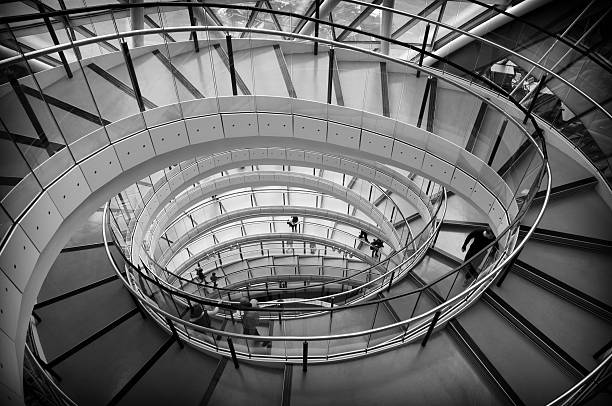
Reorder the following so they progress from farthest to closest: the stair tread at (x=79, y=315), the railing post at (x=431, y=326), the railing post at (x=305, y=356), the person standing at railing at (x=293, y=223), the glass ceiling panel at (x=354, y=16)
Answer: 1. the person standing at railing at (x=293, y=223)
2. the glass ceiling panel at (x=354, y=16)
3. the stair tread at (x=79, y=315)
4. the railing post at (x=305, y=356)
5. the railing post at (x=431, y=326)

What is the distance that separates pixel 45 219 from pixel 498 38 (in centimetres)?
1022

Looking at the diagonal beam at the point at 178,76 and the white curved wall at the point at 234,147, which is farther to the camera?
the diagonal beam at the point at 178,76

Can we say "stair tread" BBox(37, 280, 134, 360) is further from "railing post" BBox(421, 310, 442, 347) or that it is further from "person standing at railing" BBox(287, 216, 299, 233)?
"person standing at railing" BBox(287, 216, 299, 233)

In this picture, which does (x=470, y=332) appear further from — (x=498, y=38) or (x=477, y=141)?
(x=498, y=38)

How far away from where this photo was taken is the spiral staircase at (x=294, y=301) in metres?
4.39

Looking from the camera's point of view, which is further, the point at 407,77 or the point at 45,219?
the point at 407,77

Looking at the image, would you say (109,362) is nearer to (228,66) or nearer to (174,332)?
(174,332)

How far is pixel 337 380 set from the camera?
16.4 feet

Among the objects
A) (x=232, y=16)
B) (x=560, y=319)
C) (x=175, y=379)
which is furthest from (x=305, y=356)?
(x=232, y=16)

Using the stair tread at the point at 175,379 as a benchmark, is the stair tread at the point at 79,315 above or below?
above

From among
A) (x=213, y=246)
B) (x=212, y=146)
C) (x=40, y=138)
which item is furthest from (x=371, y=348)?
(x=213, y=246)

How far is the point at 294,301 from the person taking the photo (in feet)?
23.2

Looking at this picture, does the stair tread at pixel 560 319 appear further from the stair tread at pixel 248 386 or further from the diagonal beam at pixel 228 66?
the diagonal beam at pixel 228 66

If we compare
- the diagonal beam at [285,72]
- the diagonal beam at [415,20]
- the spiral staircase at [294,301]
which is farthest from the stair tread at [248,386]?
the diagonal beam at [415,20]
